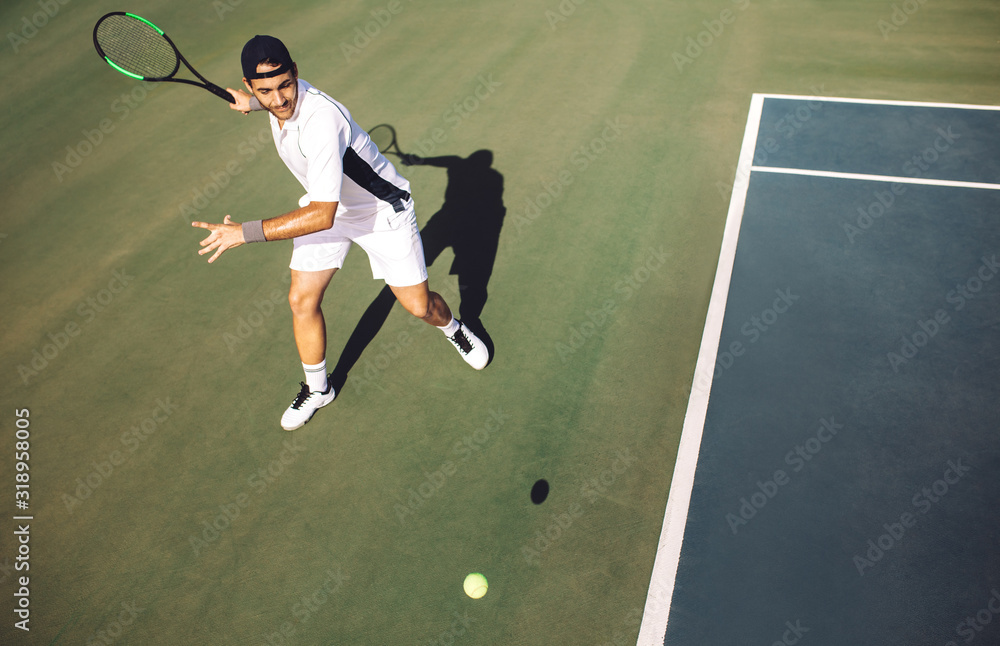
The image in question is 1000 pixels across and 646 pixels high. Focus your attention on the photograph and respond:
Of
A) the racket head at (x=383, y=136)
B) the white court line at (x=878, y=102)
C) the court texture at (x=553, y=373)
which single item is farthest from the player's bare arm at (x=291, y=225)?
the white court line at (x=878, y=102)

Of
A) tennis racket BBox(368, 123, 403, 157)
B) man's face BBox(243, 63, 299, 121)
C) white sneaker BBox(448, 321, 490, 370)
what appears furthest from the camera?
tennis racket BBox(368, 123, 403, 157)

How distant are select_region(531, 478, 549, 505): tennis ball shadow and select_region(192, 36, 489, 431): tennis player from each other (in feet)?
3.75

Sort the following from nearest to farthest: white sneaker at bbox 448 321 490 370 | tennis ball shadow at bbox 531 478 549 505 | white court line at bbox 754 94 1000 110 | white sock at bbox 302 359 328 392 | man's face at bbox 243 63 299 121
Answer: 1. man's face at bbox 243 63 299 121
2. tennis ball shadow at bbox 531 478 549 505
3. white sock at bbox 302 359 328 392
4. white sneaker at bbox 448 321 490 370
5. white court line at bbox 754 94 1000 110

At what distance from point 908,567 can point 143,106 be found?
404 inches

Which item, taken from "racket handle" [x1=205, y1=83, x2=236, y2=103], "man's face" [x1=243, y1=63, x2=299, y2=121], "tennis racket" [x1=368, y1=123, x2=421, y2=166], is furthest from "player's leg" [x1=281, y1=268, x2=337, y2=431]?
"tennis racket" [x1=368, y1=123, x2=421, y2=166]

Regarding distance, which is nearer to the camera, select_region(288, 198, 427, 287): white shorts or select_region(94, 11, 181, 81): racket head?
select_region(288, 198, 427, 287): white shorts

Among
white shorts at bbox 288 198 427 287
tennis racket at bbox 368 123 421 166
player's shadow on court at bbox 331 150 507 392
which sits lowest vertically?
player's shadow on court at bbox 331 150 507 392

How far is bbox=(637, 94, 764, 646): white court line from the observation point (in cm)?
386

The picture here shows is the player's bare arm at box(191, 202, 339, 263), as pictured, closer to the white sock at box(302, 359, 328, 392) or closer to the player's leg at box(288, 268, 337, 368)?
the player's leg at box(288, 268, 337, 368)

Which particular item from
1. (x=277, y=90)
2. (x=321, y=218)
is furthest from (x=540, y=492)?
(x=277, y=90)

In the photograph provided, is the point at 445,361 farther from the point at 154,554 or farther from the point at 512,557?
the point at 154,554

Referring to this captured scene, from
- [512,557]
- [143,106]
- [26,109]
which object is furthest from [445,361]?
[26,109]

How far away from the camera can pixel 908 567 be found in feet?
12.9

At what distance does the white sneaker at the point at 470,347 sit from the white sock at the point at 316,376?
1019 mm
